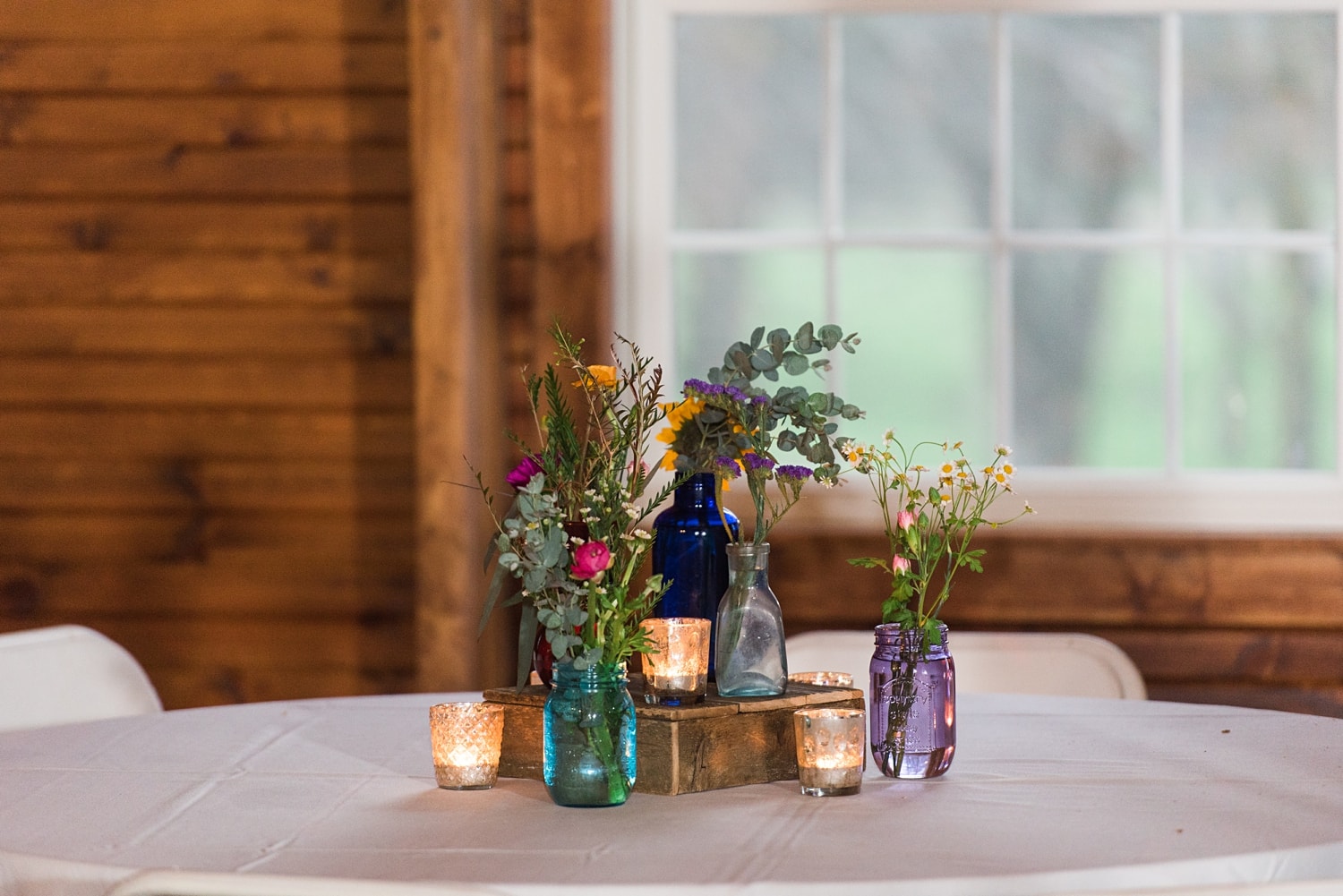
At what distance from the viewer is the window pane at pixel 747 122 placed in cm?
288

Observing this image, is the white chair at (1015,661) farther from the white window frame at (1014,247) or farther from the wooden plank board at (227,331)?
the wooden plank board at (227,331)

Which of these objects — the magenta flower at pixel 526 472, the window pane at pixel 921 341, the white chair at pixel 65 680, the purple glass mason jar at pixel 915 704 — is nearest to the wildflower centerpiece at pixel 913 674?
the purple glass mason jar at pixel 915 704

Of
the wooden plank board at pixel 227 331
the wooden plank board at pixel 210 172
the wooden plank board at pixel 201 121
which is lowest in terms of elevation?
the wooden plank board at pixel 227 331

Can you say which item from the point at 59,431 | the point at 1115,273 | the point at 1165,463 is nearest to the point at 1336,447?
the point at 1165,463

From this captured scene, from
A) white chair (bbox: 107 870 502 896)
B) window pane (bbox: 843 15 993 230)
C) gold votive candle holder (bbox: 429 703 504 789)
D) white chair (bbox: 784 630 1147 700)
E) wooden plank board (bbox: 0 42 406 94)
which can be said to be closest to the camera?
white chair (bbox: 107 870 502 896)

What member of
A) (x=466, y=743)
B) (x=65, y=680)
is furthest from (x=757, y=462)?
(x=65, y=680)

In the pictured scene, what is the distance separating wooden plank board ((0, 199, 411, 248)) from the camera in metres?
2.96

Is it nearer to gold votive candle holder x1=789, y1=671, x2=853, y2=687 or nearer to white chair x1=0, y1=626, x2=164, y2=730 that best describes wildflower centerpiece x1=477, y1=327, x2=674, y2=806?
gold votive candle holder x1=789, y1=671, x2=853, y2=687

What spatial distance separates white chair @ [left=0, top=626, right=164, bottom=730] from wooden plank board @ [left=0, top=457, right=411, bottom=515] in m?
0.98

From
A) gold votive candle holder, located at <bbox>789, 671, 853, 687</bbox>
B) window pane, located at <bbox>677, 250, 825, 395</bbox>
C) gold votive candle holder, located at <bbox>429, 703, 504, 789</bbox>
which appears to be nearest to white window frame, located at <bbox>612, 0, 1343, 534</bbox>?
window pane, located at <bbox>677, 250, 825, 395</bbox>

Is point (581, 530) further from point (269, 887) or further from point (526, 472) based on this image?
point (269, 887)

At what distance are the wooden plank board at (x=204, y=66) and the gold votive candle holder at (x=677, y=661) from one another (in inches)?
76.8

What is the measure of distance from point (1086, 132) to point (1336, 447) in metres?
0.76

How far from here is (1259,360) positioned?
110 inches
